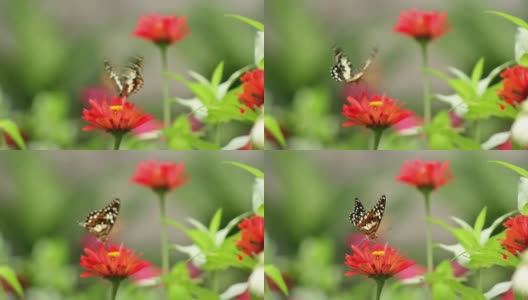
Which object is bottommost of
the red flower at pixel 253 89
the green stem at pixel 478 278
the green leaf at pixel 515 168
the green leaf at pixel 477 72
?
the green stem at pixel 478 278

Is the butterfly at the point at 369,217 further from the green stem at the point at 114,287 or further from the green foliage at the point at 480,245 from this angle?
the green stem at the point at 114,287

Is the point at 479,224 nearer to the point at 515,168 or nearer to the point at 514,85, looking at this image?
the point at 515,168

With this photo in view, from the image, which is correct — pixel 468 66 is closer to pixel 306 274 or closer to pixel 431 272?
pixel 431 272

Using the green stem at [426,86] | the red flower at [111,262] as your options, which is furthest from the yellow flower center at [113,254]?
the green stem at [426,86]

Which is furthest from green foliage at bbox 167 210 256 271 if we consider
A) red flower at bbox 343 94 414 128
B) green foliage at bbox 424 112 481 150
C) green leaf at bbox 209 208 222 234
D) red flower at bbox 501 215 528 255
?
red flower at bbox 501 215 528 255

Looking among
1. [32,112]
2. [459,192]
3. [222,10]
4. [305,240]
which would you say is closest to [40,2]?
[32,112]

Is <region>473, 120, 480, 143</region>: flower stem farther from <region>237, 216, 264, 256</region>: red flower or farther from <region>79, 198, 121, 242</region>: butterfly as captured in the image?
<region>79, 198, 121, 242</region>: butterfly
